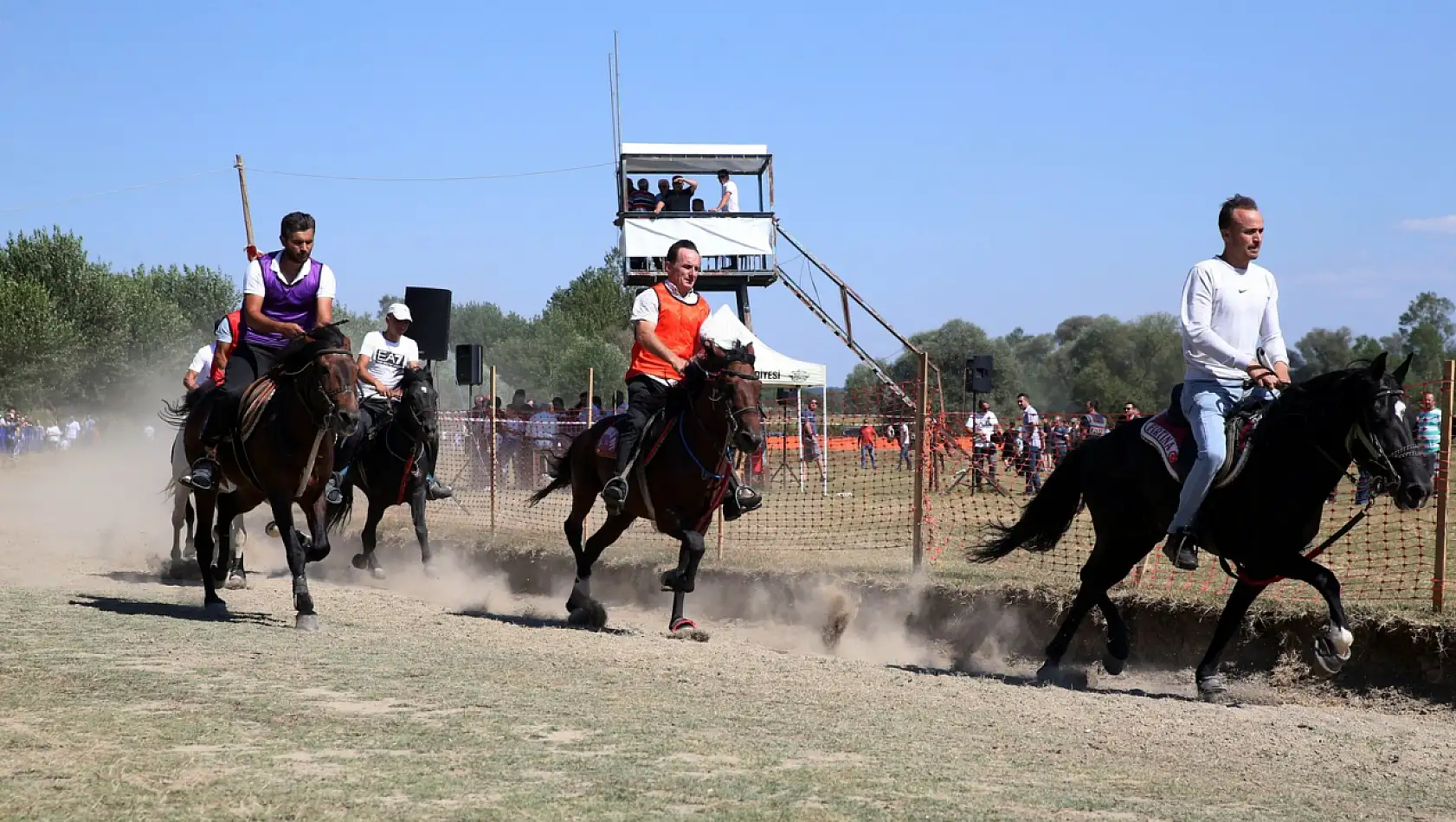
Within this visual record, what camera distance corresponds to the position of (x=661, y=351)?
10891 mm

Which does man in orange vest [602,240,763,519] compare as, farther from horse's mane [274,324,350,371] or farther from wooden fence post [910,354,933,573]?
wooden fence post [910,354,933,573]

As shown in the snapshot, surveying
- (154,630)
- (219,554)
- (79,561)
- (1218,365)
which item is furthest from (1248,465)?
(79,561)

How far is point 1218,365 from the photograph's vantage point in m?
8.66

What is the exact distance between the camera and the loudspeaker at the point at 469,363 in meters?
24.2

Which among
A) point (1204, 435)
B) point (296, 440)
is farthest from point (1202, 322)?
point (296, 440)

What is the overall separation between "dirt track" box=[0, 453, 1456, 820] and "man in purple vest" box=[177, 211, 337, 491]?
1369mm

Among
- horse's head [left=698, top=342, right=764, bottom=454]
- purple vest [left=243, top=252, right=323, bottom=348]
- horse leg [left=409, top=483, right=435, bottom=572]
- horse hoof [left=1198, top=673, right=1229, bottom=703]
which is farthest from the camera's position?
horse leg [left=409, top=483, right=435, bottom=572]

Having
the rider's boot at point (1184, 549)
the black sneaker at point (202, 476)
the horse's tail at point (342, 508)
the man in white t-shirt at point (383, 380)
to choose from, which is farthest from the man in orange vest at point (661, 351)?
the horse's tail at point (342, 508)

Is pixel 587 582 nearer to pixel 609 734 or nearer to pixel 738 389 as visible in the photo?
pixel 738 389

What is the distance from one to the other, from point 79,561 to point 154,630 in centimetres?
750

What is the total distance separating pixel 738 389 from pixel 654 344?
1101mm

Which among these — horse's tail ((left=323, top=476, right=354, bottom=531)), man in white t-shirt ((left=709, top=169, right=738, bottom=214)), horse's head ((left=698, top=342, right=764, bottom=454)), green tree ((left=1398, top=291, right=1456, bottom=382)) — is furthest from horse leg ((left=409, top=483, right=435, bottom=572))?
green tree ((left=1398, top=291, right=1456, bottom=382))

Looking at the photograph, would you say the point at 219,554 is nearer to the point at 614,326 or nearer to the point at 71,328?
the point at 71,328

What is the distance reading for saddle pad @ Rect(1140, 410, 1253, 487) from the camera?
27.6ft
